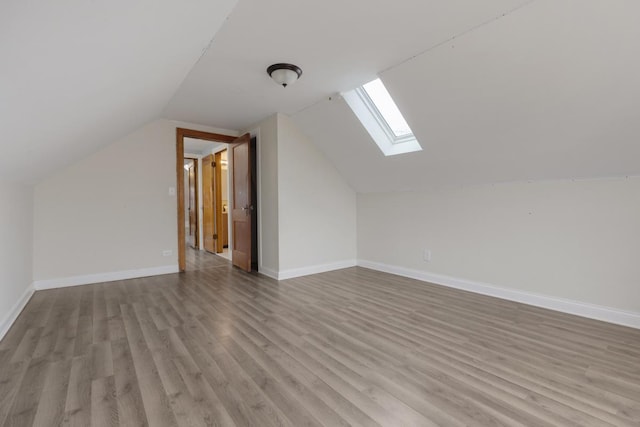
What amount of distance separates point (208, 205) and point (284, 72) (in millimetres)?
4365

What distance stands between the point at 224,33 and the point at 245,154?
7.13 feet

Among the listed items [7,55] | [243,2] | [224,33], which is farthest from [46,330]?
[243,2]

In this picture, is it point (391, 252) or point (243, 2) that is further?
point (391, 252)

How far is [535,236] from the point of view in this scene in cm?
282

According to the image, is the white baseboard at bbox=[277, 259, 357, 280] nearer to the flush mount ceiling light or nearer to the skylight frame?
the skylight frame

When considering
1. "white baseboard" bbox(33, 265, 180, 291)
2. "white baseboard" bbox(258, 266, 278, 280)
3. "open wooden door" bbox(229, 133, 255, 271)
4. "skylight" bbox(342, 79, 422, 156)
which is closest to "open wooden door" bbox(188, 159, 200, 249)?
"open wooden door" bbox(229, 133, 255, 271)

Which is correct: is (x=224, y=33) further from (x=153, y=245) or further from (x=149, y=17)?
(x=153, y=245)

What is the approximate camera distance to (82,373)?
1.69m

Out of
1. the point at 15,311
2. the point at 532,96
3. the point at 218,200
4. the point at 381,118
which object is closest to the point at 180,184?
the point at 218,200

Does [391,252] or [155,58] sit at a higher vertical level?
[155,58]

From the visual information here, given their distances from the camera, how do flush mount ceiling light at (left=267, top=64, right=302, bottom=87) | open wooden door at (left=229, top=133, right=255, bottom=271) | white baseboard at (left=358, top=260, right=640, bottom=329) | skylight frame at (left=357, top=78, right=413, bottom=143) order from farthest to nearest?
open wooden door at (left=229, top=133, right=255, bottom=271)
skylight frame at (left=357, top=78, right=413, bottom=143)
flush mount ceiling light at (left=267, top=64, right=302, bottom=87)
white baseboard at (left=358, top=260, right=640, bottom=329)

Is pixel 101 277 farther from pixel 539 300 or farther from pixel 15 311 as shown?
pixel 539 300

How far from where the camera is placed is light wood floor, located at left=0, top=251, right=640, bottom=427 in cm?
136

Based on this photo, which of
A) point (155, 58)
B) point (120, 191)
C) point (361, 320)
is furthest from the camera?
point (120, 191)
